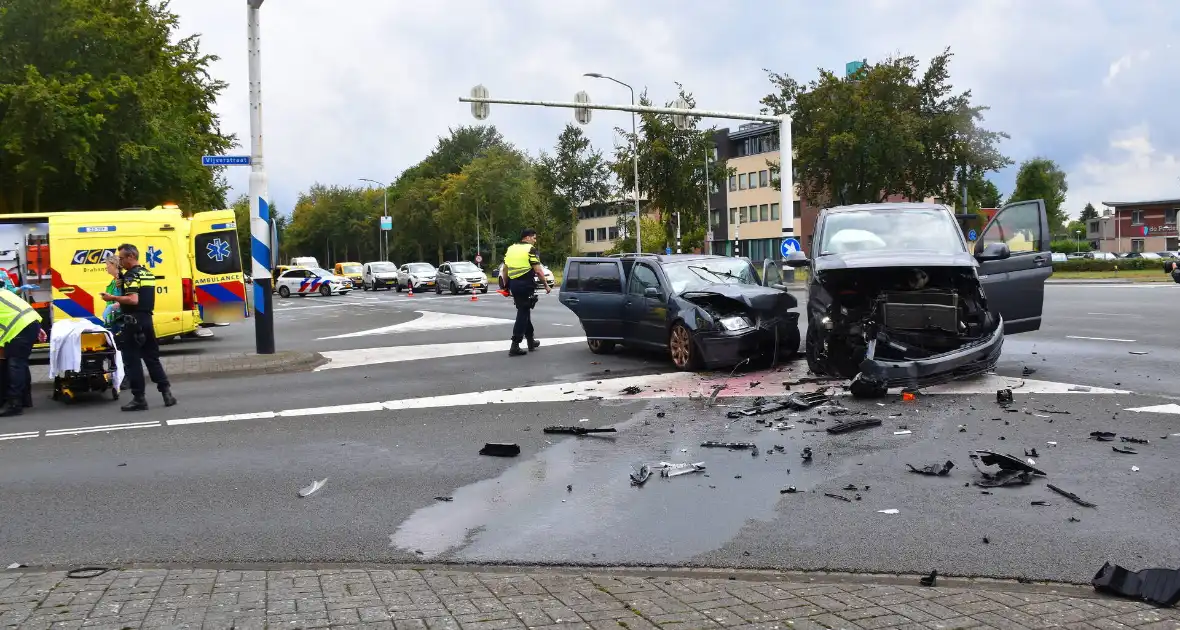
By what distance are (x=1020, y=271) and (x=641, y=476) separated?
23.1 feet

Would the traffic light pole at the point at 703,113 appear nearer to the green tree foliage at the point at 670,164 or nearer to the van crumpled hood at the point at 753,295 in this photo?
A: the van crumpled hood at the point at 753,295

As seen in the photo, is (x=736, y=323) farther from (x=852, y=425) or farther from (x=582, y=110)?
(x=582, y=110)

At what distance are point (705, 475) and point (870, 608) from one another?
8.95ft

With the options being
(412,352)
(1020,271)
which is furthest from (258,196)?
(1020,271)

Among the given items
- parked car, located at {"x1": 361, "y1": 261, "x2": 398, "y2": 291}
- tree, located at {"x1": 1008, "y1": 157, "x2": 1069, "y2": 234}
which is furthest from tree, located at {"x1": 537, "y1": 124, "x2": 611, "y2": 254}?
tree, located at {"x1": 1008, "y1": 157, "x2": 1069, "y2": 234}

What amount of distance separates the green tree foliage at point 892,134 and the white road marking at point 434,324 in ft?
72.0

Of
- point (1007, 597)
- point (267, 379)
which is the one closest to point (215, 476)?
point (1007, 597)

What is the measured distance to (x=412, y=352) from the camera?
645 inches

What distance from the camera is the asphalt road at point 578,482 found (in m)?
5.17

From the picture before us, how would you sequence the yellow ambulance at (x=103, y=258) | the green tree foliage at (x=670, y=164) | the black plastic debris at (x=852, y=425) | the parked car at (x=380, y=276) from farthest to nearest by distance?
the parked car at (x=380, y=276) < the green tree foliage at (x=670, y=164) < the yellow ambulance at (x=103, y=258) < the black plastic debris at (x=852, y=425)

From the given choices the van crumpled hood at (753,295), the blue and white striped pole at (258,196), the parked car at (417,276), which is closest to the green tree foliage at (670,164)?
the parked car at (417,276)

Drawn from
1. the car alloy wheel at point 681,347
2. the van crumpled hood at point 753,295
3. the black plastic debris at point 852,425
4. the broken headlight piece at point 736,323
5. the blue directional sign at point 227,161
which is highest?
the blue directional sign at point 227,161

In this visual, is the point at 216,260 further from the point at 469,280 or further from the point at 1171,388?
the point at 469,280

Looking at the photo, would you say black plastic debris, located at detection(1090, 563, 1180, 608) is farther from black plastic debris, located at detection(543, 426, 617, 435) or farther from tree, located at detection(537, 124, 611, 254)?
tree, located at detection(537, 124, 611, 254)
